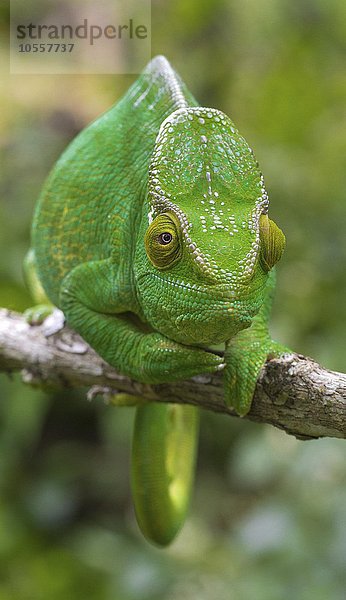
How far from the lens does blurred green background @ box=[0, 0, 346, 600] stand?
2400mm

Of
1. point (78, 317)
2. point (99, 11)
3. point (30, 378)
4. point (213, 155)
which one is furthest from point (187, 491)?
point (99, 11)

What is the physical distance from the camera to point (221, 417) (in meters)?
3.58

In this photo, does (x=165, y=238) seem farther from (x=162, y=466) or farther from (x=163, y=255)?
(x=162, y=466)

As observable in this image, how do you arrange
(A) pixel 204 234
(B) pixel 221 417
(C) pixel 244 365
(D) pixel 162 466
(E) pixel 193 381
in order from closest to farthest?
(A) pixel 204 234 < (C) pixel 244 365 < (E) pixel 193 381 < (D) pixel 162 466 < (B) pixel 221 417

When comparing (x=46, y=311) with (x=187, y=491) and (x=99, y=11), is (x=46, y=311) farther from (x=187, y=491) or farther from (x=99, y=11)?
(x=99, y=11)

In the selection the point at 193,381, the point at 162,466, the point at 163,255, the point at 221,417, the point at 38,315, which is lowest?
the point at 221,417

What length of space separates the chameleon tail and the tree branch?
0.18 meters

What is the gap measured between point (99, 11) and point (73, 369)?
10.0 ft

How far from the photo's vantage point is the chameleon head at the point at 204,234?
1.26 meters

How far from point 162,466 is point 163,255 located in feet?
2.81

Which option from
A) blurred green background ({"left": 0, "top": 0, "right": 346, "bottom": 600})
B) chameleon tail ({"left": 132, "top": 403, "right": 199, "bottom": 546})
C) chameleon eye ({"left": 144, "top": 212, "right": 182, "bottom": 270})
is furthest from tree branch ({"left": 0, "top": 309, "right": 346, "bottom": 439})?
blurred green background ({"left": 0, "top": 0, "right": 346, "bottom": 600})

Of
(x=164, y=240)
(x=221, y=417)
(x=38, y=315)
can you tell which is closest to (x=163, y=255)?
(x=164, y=240)

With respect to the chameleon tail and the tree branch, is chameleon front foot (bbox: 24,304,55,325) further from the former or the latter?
the chameleon tail

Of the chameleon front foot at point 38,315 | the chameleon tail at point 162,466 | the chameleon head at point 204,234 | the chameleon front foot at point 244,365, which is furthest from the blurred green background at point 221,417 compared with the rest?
the chameleon head at point 204,234
